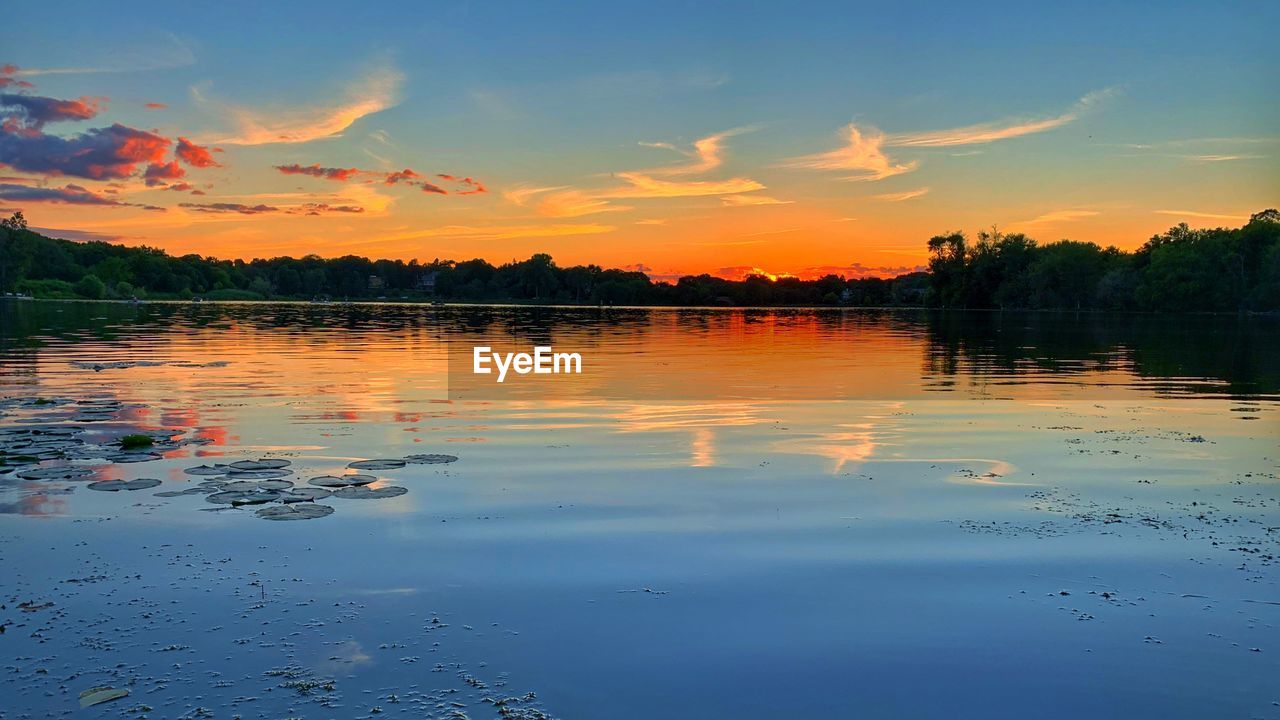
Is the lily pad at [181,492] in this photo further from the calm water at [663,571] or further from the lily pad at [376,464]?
the lily pad at [376,464]

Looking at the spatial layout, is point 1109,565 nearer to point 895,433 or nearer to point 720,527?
point 720,527

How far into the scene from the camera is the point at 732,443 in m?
15.4

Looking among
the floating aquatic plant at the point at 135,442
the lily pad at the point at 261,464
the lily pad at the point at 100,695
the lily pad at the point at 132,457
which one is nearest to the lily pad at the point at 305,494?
the lily pad at the point at 261,464

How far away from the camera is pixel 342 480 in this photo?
11.7m

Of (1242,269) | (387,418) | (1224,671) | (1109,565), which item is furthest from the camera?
(1242,269)

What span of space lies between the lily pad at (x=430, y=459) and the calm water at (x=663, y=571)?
0.43 m

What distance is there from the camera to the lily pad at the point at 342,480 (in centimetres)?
1147

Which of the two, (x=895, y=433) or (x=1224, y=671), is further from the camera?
(x=895, y=433)

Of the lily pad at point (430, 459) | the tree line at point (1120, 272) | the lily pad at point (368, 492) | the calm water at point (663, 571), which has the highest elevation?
the tree line at point (1120, 272)

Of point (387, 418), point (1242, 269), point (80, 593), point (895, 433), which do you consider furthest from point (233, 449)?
point (1242, 269)

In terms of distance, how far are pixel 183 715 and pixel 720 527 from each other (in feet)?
19.1

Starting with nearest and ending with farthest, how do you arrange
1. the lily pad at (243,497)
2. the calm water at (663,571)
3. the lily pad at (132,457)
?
the calm water at (663,571) < the lily pad at (243,497) < the lily pad at (132,457)

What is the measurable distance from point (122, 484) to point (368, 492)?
3.19 m

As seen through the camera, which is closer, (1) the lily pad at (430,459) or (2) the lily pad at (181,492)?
(2) the lily pad at (181,492)
